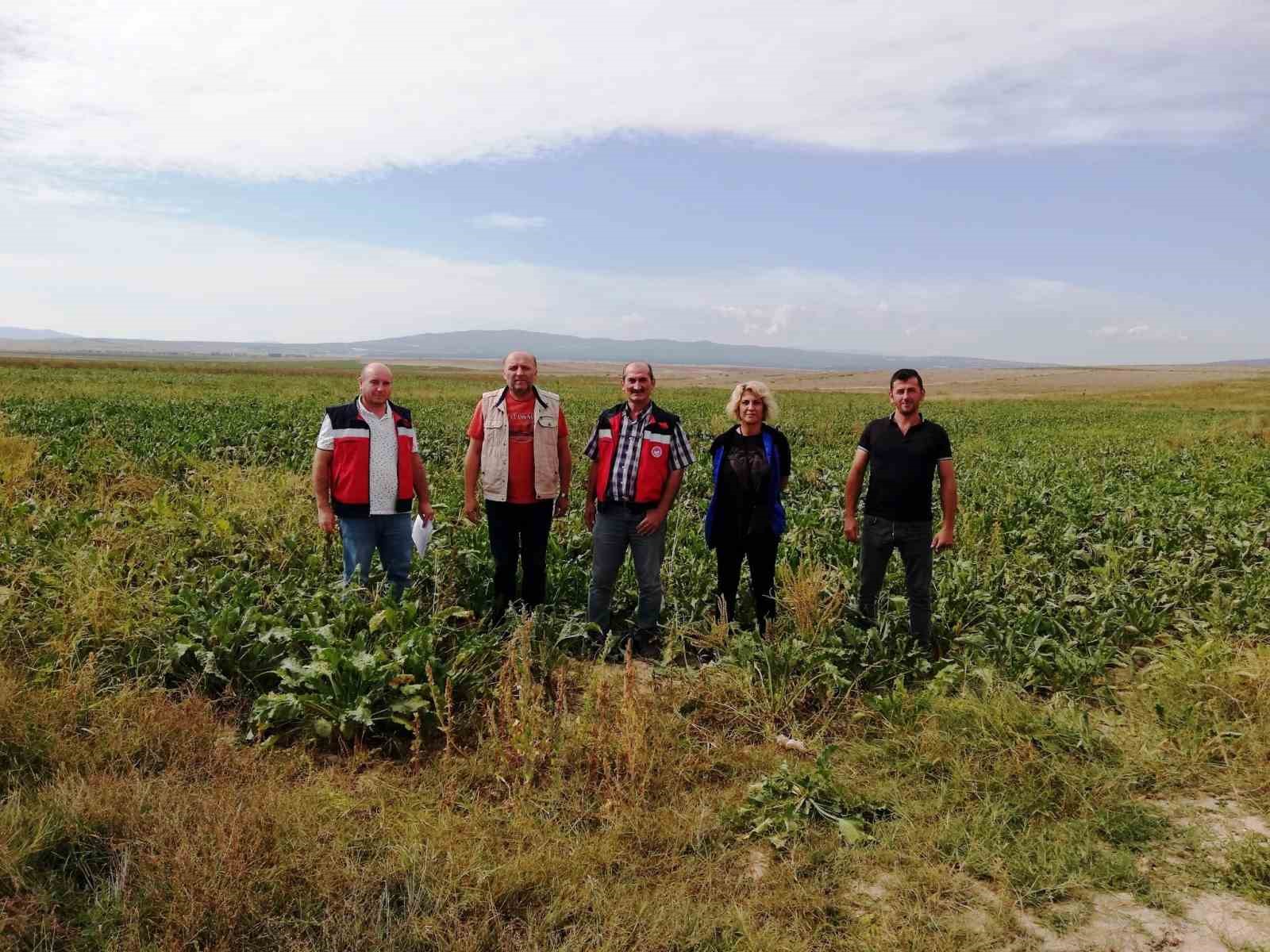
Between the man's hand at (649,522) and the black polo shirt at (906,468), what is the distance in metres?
1.51

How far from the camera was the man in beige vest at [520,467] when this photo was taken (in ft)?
17.8

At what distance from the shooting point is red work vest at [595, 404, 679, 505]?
5352 mm

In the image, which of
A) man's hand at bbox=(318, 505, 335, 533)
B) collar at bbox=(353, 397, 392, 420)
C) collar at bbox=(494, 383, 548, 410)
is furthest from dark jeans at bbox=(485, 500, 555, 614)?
man's hand at bbox=(318, 505, 335, 533)

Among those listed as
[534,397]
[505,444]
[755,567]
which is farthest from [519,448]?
[755,567]

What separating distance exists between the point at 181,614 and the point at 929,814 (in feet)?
15.6

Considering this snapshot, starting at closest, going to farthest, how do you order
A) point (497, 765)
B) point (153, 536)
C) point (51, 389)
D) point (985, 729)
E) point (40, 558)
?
1. point (497, 765)
2. point (985, 729)
3. point (40, 558)
4. point (153, 536)
5. point (51, 389)

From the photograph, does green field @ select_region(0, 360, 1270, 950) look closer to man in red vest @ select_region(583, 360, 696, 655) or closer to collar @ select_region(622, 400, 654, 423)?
man in red vest @ select_region(583, 360, 696, 655)

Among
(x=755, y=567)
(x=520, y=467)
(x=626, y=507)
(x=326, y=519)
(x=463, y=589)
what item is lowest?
(x=463, y=589)

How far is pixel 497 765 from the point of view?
397 cm

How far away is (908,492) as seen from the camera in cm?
521

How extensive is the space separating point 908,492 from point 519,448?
9.05ft

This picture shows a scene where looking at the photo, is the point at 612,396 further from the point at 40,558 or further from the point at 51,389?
the point at 40,558

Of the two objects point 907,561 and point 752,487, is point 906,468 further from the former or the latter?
point 752,487

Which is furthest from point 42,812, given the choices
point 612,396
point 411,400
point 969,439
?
point 612,396
